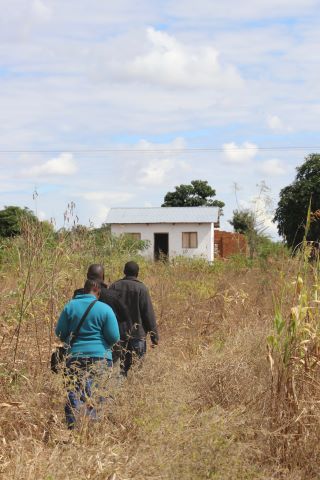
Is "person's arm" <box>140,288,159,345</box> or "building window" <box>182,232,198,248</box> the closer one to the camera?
"person's arm" <box>140,288,159,345</box>

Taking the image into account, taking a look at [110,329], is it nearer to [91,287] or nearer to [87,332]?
[87,332]

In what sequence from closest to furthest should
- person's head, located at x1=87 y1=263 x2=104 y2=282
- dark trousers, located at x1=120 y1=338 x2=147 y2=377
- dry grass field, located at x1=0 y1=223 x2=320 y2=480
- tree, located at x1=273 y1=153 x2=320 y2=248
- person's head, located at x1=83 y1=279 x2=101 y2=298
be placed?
dry grass field, located at x1=0 y1=223 x2=320 y2=480 < person's head, located at x1=83 y1=279 x2=101 y2=298 < person's head, located at x1=87 y1=263 x2=104 y2=282 < dark trousers, located at x1=120 y1=338 x2=147 y2=377 < tree, located at x1=273 y1=153 x2=320 y2=248

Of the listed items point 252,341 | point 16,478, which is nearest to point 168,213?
point 252,341

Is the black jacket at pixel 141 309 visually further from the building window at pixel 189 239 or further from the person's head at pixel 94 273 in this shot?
the building window at pixel 189 239

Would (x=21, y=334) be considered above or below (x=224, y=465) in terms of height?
above

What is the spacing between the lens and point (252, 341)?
7625mm

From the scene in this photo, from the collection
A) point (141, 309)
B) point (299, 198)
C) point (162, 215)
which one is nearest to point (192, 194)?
point (162, 215)

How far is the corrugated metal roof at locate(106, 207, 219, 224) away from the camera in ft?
164

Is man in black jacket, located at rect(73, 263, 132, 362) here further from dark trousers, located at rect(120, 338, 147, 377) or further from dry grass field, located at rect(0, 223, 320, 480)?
dry grass field, located at rect(0, 223, 320, 480)

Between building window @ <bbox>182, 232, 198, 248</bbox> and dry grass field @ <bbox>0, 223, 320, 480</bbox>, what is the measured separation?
4229cm

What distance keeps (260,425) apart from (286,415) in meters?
0.20

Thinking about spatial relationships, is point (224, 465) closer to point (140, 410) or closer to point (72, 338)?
point (140, 410)

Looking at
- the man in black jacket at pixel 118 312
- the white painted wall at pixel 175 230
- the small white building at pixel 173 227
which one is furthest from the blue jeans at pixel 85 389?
the white painted wall at pixel 175 230

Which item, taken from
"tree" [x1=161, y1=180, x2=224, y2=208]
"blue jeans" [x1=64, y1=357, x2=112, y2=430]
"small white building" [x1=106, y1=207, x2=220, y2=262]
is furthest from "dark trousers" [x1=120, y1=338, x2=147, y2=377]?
"tree" [x1=161, y1=180, x2=224, y2=208]
